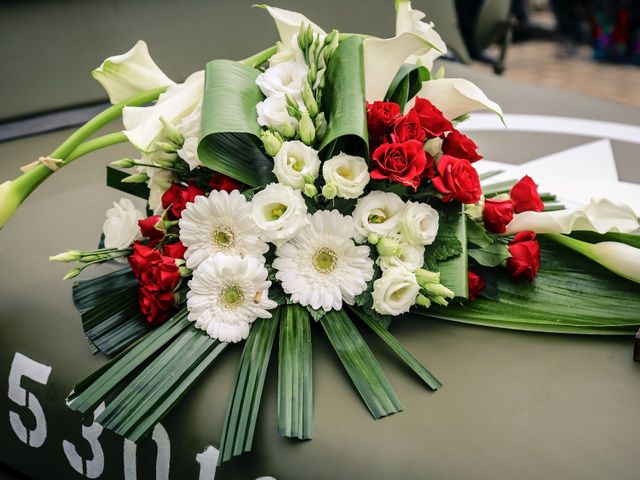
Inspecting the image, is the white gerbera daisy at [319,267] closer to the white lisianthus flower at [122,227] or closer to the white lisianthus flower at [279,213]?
the white lisianthus flower at [279,213]

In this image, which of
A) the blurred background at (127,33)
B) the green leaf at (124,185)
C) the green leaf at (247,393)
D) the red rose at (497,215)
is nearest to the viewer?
the green leaf at (247,393)

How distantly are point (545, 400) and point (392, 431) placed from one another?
7.1 inches

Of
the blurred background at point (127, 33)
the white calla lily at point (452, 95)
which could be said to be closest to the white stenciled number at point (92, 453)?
the white calla lily at point (452, 95)

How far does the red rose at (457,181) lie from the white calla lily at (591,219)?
145 mm

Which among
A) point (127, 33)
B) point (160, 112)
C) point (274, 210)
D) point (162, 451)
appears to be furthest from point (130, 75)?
point (127, 33)

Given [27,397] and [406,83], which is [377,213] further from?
[27,397]

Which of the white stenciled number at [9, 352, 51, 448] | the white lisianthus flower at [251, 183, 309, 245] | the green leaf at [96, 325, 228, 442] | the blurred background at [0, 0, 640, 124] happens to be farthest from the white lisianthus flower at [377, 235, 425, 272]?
the blurred background at [0, 0, 640, 124]

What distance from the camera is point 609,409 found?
0.78 meters

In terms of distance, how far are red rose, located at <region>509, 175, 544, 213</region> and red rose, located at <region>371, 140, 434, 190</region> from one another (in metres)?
0.20

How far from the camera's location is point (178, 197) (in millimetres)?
932

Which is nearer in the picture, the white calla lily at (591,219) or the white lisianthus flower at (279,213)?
the white lisianthus flower at (279,213)

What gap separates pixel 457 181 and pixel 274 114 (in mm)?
245

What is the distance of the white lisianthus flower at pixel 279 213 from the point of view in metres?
0.84

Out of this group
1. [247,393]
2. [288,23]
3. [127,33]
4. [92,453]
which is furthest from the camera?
[127,33]
